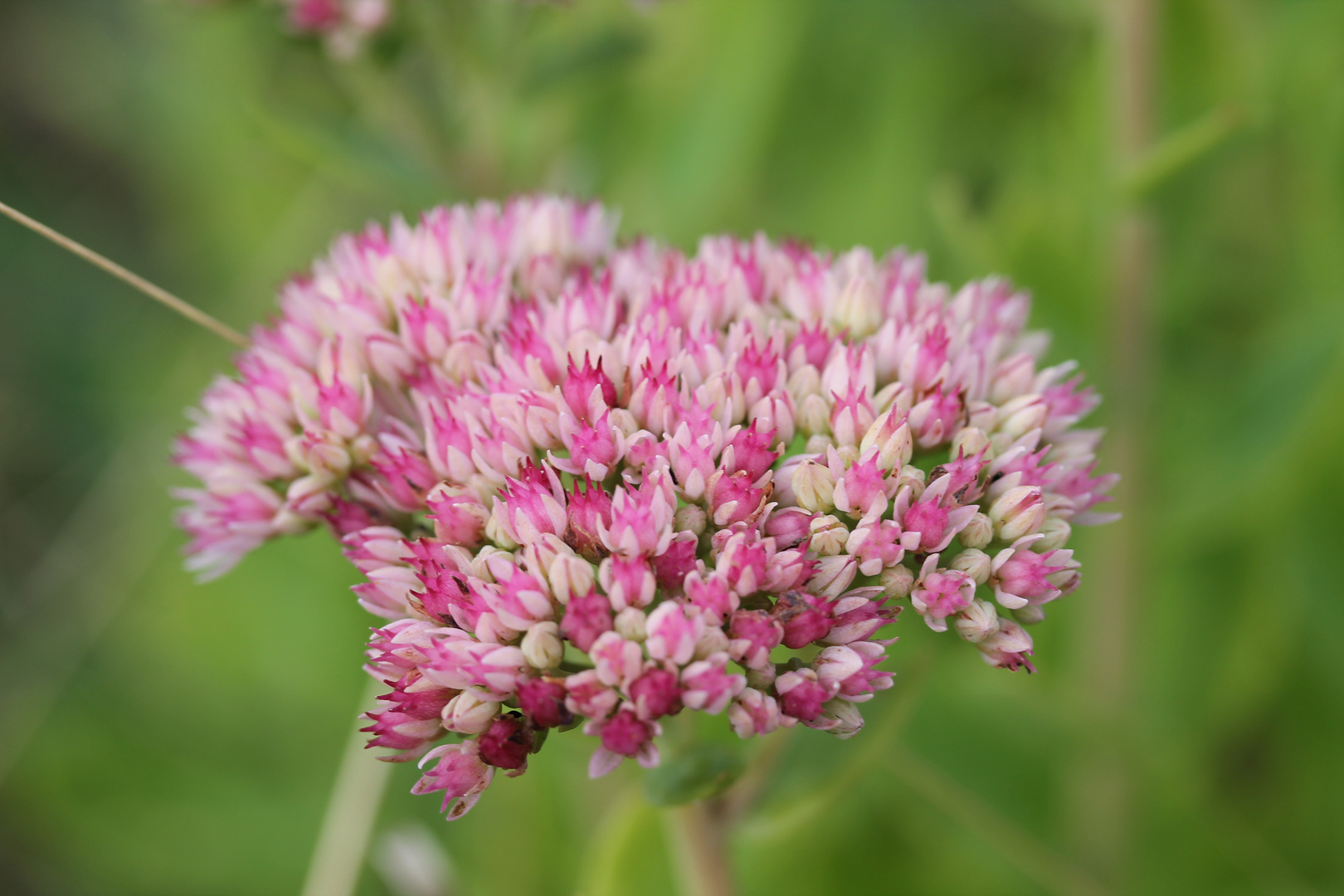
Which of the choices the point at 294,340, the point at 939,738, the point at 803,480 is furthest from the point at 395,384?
the point at 939,738

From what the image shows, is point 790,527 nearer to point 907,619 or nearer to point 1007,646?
point 1007,646

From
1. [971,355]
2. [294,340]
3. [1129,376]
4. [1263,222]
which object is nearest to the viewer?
[971,355]

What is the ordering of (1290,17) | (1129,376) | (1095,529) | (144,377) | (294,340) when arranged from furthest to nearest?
(144,377)
(1290,17)
(1095,529)
(1129,376)
(294,340)

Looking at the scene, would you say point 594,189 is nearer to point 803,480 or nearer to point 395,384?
point 395,384

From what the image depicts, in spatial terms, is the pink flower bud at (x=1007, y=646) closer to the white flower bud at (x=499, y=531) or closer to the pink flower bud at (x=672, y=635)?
the pink flower bud at (x=672, y=635)

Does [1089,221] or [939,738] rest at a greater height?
[1089,221]

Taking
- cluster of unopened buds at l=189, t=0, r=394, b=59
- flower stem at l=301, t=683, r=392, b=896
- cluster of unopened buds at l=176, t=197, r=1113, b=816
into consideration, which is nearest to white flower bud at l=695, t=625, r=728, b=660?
cluster of unopened buds at l=176, t=197, r=1113, b=816

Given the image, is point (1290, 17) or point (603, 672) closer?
point (603, 672)
